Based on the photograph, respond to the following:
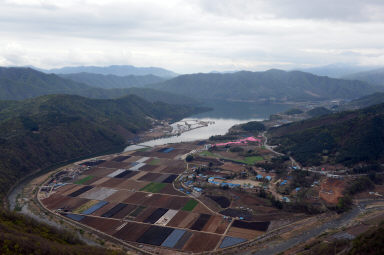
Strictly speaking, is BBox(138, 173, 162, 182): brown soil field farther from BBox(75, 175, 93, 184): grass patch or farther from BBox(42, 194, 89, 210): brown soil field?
BBox(42, 194, 89, 210): brown soil field

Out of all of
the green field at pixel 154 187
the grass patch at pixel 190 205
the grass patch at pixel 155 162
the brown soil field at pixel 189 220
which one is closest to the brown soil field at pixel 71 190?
the green field at pixel 154 187

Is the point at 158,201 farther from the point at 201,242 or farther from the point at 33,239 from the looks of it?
the point at 33,239

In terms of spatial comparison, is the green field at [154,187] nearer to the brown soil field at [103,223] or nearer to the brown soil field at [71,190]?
the brown soil field at [103,223]

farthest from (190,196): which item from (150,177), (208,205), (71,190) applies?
(71,190)

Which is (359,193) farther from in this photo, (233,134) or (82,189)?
(233,134)

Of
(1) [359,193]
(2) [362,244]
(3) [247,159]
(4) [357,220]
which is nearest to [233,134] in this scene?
(3) [247,159]

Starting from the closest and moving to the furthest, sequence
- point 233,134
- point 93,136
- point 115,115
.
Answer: point 93,136 < point 233,134 < point 115,115
